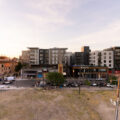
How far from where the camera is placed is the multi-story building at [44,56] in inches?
2800

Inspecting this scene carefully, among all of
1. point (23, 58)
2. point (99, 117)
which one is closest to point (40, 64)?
point (23, 58)

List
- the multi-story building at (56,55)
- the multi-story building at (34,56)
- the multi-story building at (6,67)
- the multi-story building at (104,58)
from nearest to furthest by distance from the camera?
1. the multi-story building at (6,67)
2. the multi-story building at (34,56)
3. the multi-story building at (104,58)
4. the multi-story building at (56,55)

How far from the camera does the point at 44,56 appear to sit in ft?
236

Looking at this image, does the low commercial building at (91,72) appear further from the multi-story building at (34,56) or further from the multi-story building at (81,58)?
the multi-story building at (34,56)

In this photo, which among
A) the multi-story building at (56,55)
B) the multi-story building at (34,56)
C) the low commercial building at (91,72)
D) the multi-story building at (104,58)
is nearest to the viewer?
the low commercial building at (91,72)

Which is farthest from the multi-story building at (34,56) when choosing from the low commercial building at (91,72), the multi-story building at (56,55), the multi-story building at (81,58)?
the multi-story building at (81,58)

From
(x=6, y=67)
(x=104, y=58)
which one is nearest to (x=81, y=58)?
(x=104, y=58)

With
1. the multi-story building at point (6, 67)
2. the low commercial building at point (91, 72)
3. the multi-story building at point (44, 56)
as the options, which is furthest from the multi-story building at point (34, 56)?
the low commercial building at point (91, 72)

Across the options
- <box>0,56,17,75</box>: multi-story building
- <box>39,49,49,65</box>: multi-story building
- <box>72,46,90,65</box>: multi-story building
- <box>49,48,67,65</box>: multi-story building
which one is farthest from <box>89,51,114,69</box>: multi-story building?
<box>0,56,17,75</box>: multi-story building

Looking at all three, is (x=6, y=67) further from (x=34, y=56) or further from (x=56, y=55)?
(x=56, y=55)

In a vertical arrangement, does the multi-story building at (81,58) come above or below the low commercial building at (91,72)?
above

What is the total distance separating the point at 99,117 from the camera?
19.3 m

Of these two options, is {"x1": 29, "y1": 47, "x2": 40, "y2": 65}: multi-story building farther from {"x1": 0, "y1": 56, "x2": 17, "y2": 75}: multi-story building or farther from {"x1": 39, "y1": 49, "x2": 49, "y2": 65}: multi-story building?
{"x1": 0, "y1": 56, "x2": 17, "y2": 75}: multi-story building

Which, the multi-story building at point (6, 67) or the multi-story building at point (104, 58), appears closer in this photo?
the multi-story building at point (6, 67)
